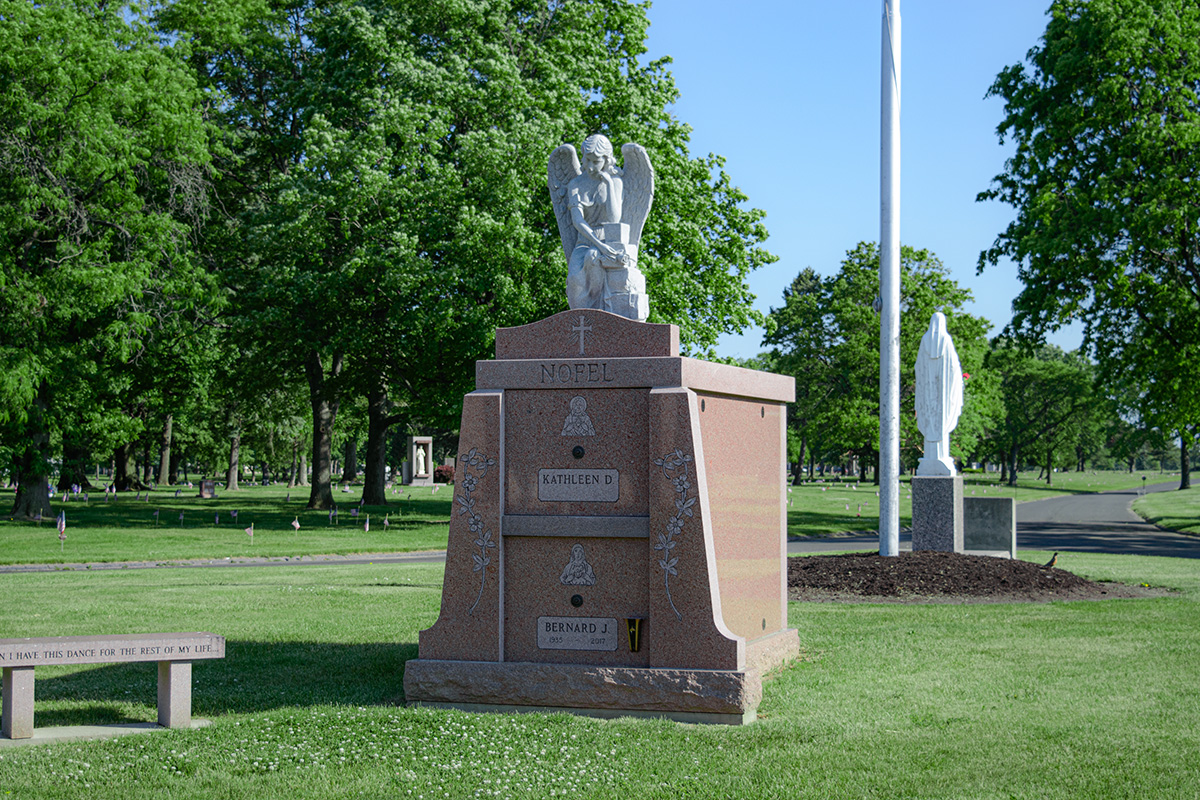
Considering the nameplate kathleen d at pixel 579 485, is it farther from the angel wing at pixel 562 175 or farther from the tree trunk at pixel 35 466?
the tree trunk at pixel 35 466

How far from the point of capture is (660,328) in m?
7.92

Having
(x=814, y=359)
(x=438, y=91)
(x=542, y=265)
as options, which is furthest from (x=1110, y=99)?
(x=814, y=359)

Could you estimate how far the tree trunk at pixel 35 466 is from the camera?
27.9 meters

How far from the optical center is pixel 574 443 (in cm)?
802

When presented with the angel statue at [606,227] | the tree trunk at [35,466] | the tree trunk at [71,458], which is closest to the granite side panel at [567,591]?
the angel statue at [606,227]

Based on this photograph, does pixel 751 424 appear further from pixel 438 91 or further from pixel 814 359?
pixel 814 359

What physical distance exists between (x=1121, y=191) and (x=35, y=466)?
92.1 ft

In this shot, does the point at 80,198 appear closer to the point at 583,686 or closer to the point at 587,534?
the point at 587,534

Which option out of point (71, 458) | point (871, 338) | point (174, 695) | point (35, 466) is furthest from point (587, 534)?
point (871, 338)

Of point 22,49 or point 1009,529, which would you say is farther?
point 22,49

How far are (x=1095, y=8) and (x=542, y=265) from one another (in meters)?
15.2

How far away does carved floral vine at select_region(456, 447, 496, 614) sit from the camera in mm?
8070

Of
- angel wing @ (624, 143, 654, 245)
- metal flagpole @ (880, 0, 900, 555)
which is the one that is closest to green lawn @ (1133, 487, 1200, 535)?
metal flagpole @ (880, 0, 900, 555)

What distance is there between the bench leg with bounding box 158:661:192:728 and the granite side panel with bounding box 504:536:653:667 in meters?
2.13
